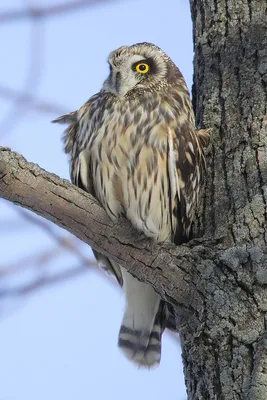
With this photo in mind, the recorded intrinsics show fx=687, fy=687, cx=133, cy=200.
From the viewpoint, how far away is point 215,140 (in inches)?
110

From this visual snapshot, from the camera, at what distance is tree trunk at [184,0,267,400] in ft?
7.31

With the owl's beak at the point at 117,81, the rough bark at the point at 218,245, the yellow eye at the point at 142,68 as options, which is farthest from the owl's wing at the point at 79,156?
the rough bark at the point at 218,245

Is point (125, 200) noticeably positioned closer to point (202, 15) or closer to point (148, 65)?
point (148, 65)

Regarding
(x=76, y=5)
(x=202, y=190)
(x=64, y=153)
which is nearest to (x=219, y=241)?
(x=202, y=190)

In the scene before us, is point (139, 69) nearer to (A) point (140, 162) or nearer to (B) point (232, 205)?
(A) point (140, 162)

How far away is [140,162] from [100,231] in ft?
1.59

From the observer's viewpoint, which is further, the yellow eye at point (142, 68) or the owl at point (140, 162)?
the yellow eye at point (142, 68)

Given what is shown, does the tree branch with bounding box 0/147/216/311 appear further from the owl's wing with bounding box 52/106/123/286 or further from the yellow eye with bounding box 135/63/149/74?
the yellow eye with bounding box 135/63/149/74

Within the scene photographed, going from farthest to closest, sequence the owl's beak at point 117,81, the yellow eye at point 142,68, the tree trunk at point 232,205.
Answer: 1. the yellow eye at point 142,68
2. the owl's beak at point 117,81
3. the tree trunk at point 232,205

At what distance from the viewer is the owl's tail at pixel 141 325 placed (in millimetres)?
2982

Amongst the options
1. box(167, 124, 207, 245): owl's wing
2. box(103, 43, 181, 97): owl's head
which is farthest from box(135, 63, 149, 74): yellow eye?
box(167, 124, 207, 245): owl's wing

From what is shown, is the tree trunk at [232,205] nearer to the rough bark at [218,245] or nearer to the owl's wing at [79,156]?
the rough bark at [218,245]

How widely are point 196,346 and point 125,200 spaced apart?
0.71 metres

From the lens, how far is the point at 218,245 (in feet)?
8.02
